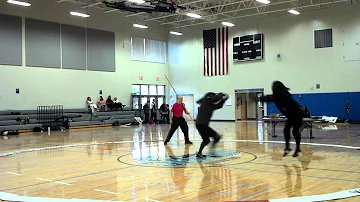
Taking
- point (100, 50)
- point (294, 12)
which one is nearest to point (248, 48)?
point (294, 12)

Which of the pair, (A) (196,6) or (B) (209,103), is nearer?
(B) (209,103)

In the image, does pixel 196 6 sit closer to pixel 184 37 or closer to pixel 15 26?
pixel 184 37

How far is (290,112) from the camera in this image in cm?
820

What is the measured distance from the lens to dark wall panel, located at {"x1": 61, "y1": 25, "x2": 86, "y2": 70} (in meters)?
26.1

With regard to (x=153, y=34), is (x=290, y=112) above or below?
below

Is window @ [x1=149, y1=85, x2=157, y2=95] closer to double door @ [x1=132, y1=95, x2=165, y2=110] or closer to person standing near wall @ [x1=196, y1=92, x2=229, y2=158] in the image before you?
double door @ [x1=132, y1=95, x2=165, y2=110]

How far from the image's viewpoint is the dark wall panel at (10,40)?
2305 centimetres

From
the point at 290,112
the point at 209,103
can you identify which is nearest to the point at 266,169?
the point at 290,112

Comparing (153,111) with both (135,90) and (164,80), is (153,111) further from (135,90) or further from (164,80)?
(164,80)

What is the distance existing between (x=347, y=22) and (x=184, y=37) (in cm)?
1366

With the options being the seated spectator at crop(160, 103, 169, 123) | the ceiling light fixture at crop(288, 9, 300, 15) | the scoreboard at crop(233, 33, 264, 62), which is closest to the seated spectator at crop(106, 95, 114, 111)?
the seated spectator at crop(160, 103, 169, 123)

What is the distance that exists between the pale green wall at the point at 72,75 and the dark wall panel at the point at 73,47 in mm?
488

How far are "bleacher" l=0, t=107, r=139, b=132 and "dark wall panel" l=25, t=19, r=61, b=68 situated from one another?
3.44m

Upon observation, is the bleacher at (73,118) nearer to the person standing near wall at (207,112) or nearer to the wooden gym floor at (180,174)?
the wooden gym floor at (180,174)
